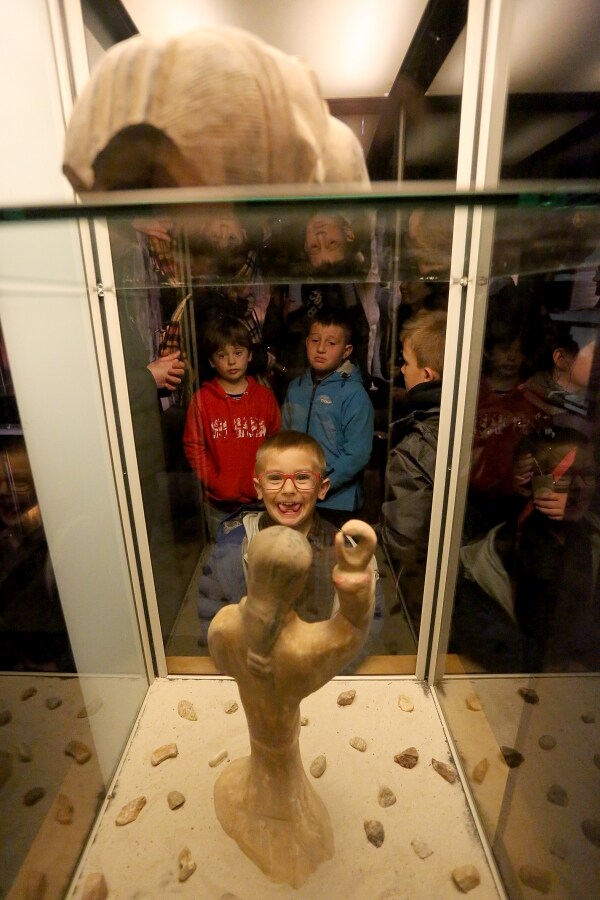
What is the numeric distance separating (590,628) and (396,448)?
1.87 feet

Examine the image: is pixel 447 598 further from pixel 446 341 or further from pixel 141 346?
pixel 141 346

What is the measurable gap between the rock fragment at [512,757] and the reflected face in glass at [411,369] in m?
0.75

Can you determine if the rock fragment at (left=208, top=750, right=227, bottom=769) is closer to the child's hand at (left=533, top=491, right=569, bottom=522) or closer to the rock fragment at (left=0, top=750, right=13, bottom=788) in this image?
the rock fragment at (left=0, top=750, right=13, bottom=788)

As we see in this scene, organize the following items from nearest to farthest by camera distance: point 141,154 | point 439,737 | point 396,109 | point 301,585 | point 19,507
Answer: point 141,154
point 301,585
point 19,507
point 396,109
point 439,737

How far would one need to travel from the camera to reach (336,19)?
34.4 inches

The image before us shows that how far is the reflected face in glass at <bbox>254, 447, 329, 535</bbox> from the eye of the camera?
1.09 meters

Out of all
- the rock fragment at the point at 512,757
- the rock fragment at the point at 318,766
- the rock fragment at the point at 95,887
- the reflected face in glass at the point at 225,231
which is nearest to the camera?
the reflected face in glass at the point at 225,231

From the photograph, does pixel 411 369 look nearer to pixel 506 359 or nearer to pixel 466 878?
pixel 506 359

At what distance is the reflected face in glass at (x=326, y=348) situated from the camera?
111cm

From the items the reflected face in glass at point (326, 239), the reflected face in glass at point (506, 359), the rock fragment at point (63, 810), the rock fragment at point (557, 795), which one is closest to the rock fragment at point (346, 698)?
the rock fragment at point (557, 795)

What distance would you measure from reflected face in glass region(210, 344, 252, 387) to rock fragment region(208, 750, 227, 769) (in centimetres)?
81

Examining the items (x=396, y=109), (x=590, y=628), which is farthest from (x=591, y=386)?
(x=396, y=109)

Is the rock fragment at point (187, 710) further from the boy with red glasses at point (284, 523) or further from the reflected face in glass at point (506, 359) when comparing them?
the reflected face in glass at point (506, 359)

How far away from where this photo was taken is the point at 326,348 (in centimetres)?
112
